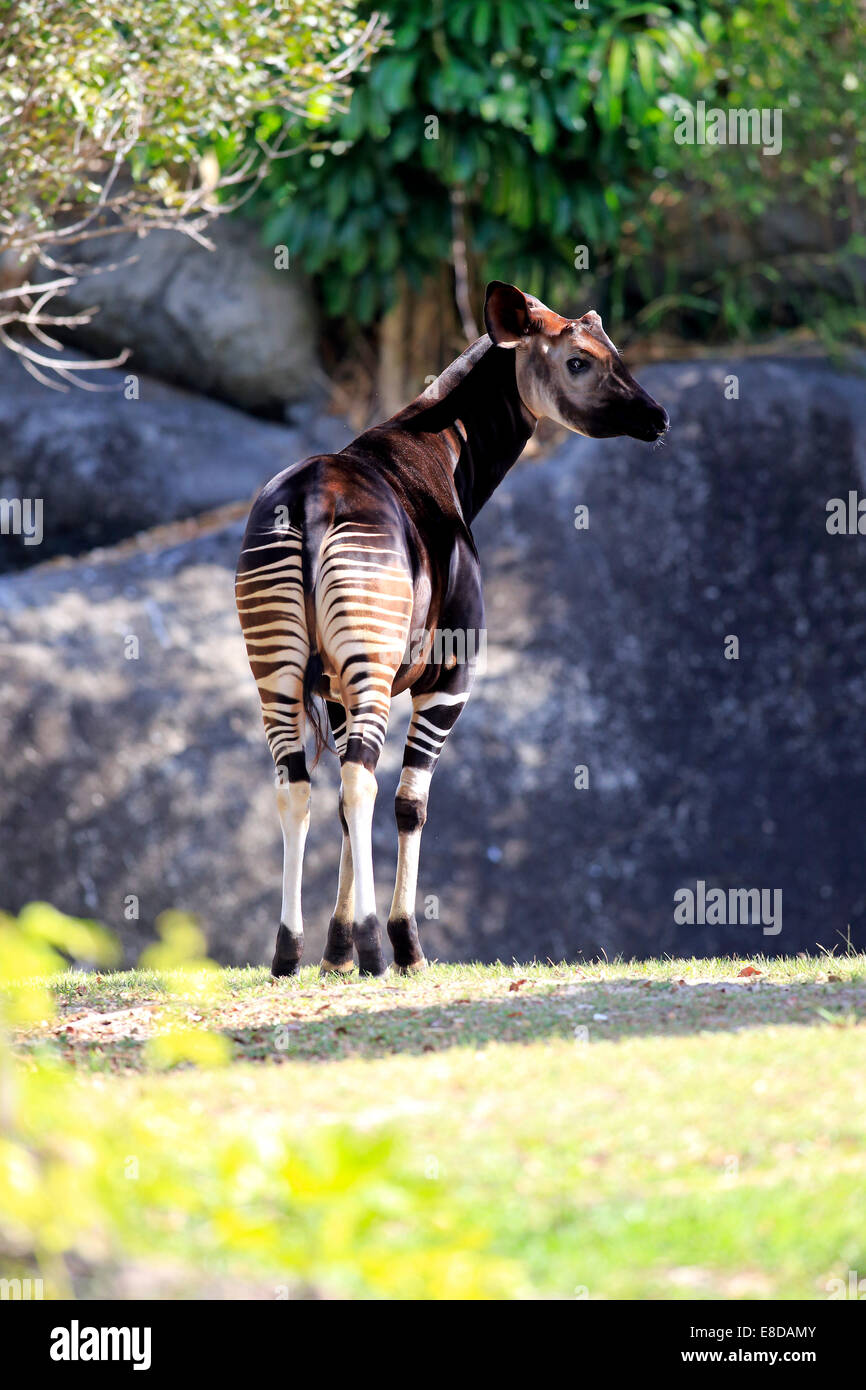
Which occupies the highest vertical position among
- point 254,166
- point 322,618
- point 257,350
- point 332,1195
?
point 254,166

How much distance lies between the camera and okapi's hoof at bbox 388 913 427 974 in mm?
7480

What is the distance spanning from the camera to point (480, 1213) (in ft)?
12.1

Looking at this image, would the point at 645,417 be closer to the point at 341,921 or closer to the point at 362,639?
the point at 362,639

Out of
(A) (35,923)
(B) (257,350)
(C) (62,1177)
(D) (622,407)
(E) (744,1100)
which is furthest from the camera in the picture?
(B) (257,350)

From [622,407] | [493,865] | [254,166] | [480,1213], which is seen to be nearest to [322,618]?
[622,407]

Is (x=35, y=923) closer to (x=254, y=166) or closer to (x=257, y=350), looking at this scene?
(x=254, y=166)

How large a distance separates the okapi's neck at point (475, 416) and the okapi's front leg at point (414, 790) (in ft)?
3.56

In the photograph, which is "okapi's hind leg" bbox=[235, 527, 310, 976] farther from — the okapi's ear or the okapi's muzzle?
the okapi's muzzle

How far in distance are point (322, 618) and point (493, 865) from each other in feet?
22.3

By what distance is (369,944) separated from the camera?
6.86m

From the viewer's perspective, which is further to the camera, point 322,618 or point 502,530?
point 502,530

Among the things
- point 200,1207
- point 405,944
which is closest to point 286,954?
point 405,944

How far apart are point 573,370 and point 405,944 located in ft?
9.76

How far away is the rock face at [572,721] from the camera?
42.4 ft
